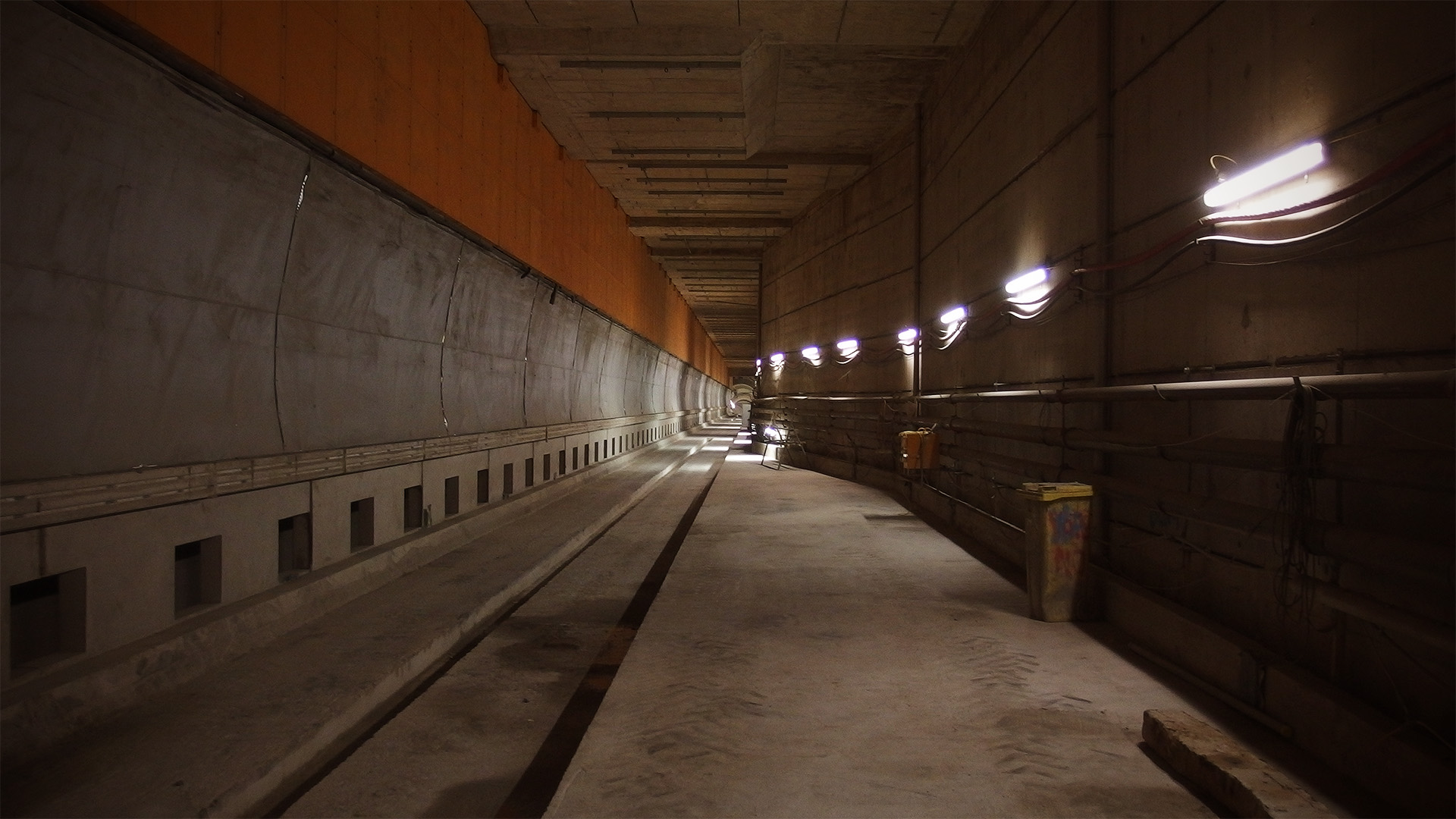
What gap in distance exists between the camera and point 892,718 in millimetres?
4227

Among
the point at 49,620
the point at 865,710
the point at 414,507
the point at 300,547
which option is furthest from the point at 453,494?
the point at 865,710

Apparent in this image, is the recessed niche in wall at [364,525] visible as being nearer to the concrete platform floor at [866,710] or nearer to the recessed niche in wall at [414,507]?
the recessed niche in wall at [414,507]

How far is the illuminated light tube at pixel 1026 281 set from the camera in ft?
26.2

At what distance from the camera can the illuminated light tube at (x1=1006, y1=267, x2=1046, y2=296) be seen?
799cm

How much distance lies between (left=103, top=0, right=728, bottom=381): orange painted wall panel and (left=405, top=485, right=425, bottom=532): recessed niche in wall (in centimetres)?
363

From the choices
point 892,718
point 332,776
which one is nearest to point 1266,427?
point 892,718

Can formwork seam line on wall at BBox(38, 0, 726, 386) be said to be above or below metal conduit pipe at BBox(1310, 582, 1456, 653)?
above

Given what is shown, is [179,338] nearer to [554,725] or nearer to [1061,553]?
[554,725]

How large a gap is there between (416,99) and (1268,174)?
8558 millimetres

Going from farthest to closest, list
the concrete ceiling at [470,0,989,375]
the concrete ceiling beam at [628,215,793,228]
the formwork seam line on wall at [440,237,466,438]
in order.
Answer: the concrete ceiling beam at [628,215,793,228]
the concrete ceiling at [470,0,989,375]
the formwork seam line on wall at [440,237,466,438]

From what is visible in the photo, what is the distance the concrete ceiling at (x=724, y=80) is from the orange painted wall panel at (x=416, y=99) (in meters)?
0.89

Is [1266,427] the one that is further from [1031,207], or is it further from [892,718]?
[1031,207]

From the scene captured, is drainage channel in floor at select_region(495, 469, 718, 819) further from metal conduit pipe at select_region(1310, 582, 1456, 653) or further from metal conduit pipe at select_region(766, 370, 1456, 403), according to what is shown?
metal conduit pipe at select_region(766, 370, 1456, 403)

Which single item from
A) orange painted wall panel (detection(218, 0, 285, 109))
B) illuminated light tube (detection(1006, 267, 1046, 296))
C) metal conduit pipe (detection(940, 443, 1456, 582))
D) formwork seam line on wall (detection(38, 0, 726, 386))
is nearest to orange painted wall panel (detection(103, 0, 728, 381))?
orange painted wall panel (detection(218, 0, 285, 109))
